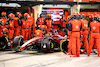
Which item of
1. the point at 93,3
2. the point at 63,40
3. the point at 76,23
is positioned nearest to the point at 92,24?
the point at 76,23

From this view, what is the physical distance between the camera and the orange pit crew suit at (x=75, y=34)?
786 cm

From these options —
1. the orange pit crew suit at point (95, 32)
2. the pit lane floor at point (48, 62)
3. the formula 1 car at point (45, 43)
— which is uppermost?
the orange pit crew suit at point (95, 32)

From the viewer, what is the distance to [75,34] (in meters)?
7.86

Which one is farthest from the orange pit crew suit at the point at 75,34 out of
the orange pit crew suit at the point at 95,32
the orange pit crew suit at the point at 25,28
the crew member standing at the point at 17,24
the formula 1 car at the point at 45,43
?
the crew member standing at the point at 17,24

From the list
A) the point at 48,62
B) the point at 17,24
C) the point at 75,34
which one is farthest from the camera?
the point at 17,24

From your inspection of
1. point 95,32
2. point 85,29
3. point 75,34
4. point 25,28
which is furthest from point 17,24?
point 95,32

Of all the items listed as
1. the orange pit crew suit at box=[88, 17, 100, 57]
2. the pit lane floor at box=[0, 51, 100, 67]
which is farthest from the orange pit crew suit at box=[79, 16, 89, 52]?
the pit lane floor at box=[0, 51, 100, 67]

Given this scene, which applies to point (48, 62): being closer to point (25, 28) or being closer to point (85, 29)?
point (85, 29)

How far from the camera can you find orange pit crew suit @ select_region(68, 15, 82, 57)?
309 inches

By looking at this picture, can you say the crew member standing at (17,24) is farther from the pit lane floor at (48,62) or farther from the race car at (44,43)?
the pit lane floor at (48,62)

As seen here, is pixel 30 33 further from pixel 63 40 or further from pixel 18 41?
pixel 63 40

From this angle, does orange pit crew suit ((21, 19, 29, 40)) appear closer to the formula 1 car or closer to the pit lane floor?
the formula 1 car

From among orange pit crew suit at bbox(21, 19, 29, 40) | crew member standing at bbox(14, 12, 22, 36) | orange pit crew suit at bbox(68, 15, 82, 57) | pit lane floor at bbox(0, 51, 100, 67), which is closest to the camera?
pit lane floor at bbox(0, 51, 100, 67)

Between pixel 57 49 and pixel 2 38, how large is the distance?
3188 millimetres
